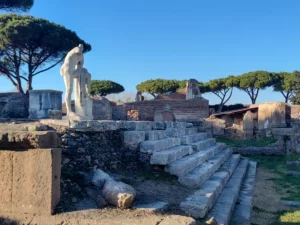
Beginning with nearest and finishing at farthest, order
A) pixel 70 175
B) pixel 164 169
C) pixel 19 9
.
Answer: pixel 70 175 < pixel 164 169 < pixel 19 9

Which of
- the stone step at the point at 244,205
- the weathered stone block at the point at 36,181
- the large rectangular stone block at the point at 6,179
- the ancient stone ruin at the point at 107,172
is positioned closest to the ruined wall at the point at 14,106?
the ancient stone ruin at the point at 107,172

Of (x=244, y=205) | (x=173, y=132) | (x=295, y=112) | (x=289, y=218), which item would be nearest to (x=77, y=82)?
(x=173, y=132)

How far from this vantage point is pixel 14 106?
59.8ft

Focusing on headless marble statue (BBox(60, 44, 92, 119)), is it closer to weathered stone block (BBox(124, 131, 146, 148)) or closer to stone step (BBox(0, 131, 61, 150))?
weathered stone block (BBox(124, 131, 146, 148))

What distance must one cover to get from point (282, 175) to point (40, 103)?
11.1m

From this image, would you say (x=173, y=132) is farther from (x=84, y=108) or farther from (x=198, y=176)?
(x=84, y=108)

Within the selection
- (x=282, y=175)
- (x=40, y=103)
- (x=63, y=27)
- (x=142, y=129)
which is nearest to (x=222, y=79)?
(x=63, y=27)

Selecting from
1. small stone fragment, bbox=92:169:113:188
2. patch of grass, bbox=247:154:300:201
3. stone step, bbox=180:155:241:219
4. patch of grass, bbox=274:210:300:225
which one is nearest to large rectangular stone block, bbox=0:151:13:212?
small stone fragment, bbox=92:169:113:188

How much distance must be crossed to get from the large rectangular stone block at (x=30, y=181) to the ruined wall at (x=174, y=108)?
17.5 metres

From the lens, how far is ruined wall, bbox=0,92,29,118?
17.8 meters

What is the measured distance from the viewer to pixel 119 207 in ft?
12.0

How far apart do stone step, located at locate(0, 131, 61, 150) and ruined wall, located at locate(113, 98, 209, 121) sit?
688 inches

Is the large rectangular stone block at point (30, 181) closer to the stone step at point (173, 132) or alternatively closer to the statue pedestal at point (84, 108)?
the stone step at point (173, 132)

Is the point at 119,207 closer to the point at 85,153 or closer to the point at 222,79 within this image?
the point at 85,153
